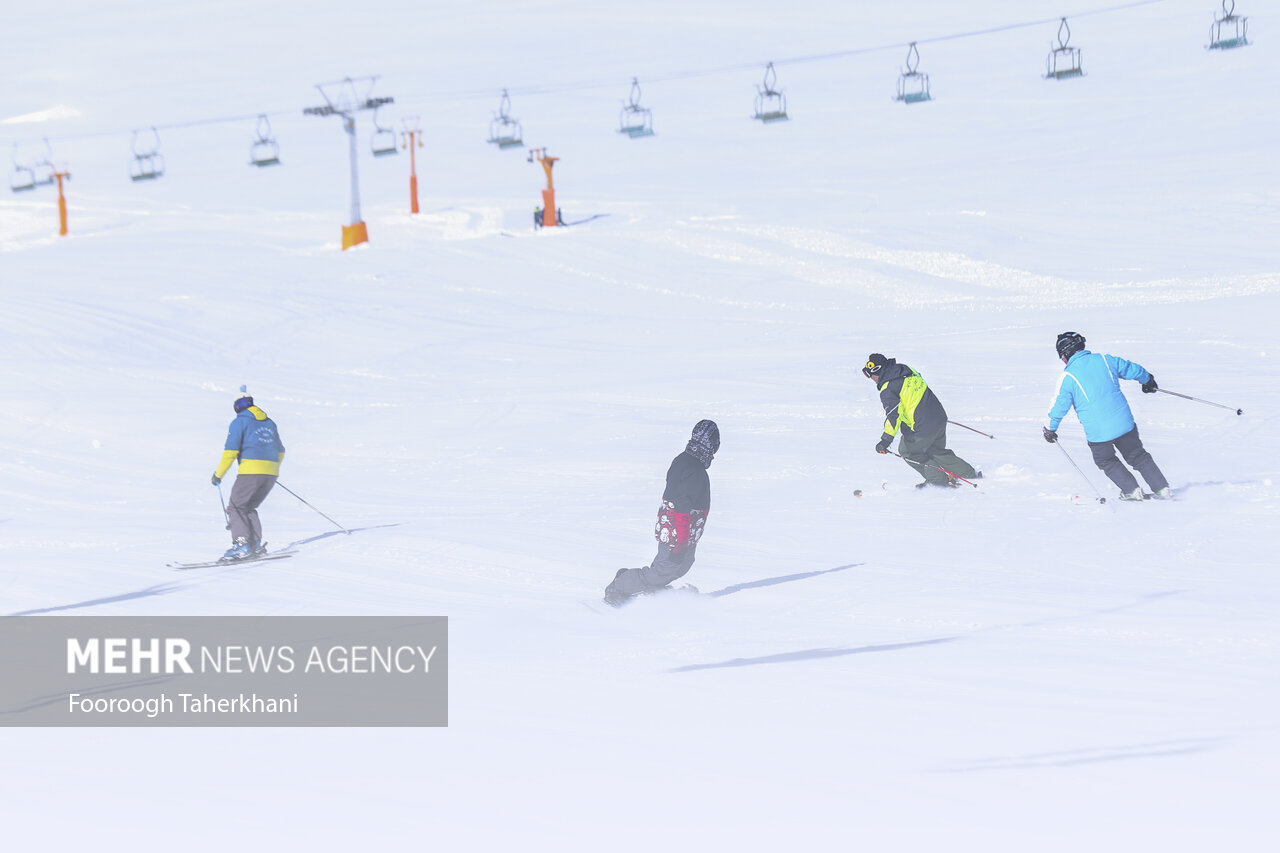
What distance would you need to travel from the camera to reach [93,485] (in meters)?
15.4

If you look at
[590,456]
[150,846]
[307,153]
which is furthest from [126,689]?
[307,153]

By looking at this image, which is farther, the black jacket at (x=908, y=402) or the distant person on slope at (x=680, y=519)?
the black jacket at (x=908, y=402)

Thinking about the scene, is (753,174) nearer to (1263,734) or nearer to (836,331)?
(836,331)

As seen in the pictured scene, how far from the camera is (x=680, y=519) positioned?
8.25m

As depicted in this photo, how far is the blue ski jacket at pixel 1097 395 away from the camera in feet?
32.7

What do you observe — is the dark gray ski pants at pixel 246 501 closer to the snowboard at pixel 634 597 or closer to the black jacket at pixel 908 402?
the snowboard at pixel 634 597

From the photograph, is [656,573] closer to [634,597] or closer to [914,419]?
[634,597]

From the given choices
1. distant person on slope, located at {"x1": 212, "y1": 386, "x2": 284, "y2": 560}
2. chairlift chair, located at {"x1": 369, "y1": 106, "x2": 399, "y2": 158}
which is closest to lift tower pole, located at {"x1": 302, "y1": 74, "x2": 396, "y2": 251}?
chairlift chair, located at {"x1": 369, "y1": 106, "x2": 399, "y2": 158}

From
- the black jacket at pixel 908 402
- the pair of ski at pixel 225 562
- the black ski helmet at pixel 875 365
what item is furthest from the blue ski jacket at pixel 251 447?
the black jacket at pixel 908 402

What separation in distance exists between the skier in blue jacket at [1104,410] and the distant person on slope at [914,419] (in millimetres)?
1267

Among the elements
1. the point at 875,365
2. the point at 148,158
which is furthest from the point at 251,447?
the point at 148,158

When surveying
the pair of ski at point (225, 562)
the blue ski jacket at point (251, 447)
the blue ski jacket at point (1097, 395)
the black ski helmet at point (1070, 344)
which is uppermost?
the black ski helmet at point (1070, 344)

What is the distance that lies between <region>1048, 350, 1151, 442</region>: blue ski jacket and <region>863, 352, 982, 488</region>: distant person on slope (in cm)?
127

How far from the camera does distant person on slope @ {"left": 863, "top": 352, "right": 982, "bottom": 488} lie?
11.2 metres
